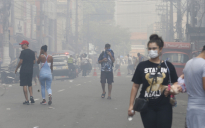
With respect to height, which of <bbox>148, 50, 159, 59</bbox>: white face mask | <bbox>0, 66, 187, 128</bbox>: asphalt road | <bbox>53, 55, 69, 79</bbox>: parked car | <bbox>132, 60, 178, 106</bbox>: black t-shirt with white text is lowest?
<bbox>0, 66, 187, 128</bbox>: asphalt road

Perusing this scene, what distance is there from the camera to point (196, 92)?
375 centimetres

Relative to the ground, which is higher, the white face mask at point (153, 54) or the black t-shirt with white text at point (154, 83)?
the white face mask at point (153, 54)

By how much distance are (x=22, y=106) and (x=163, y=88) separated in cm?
618

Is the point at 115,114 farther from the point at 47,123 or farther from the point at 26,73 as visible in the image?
the point at 26,73

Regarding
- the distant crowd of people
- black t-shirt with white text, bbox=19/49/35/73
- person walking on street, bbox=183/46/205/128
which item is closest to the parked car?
black t-shirt with white text, bbox=19/49/35/73

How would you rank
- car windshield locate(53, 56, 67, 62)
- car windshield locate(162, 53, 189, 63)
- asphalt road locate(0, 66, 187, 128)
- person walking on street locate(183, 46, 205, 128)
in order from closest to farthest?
person walking on street locate(183, 46, 205, 128) → asphalt road locate(0, 66, 187, 128) → car windshield locate(162, 53, 189, 63) → car windshield locate(53, 56, 67, 62)

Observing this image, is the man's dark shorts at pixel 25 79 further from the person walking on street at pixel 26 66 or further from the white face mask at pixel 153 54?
the white face mask at pixel 153 54

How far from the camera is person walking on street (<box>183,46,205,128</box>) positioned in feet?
12.1

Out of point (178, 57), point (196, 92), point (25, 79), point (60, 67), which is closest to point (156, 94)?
point (196, 92)

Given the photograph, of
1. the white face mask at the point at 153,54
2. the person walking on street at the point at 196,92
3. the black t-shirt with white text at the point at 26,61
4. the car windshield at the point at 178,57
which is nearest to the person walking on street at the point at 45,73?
the black t-shirt with white text at the point at 26,61

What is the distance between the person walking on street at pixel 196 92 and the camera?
3697 millimetres

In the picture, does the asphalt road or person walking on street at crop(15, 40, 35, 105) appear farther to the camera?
person walking on street at crop(15, 40, 35, 105)

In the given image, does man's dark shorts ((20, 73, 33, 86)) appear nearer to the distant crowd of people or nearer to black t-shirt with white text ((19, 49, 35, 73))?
black t-shirt with white text ((19, 49, 35, 73))

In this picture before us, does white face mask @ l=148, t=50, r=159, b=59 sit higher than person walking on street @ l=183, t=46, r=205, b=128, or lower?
higher
